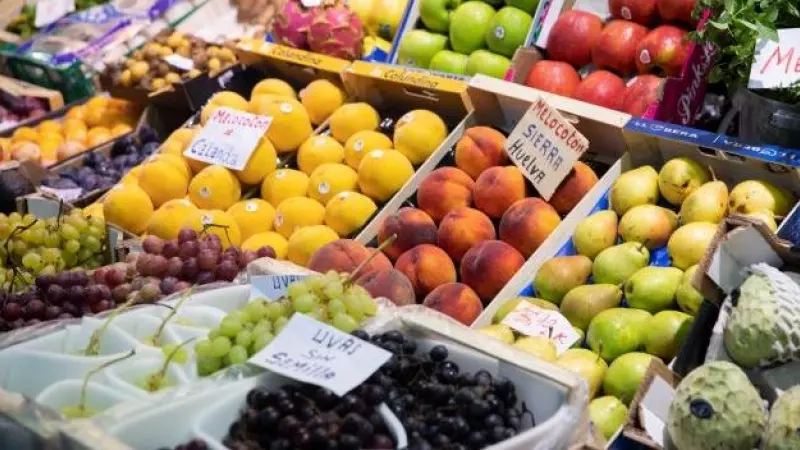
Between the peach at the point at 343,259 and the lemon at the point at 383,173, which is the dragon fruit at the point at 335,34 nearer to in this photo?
the lemon at the point at 383,173

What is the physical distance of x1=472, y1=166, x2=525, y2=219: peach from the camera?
2.68 meters

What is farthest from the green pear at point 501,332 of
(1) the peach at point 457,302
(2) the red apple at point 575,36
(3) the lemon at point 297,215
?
(2) the red apple at point 575,36

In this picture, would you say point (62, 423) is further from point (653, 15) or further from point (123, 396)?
point (653, 15)

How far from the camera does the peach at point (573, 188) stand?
265 cm

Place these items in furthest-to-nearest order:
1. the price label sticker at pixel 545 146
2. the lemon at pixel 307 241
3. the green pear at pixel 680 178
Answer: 1. the lemon at pixel 307 241
2. the price label sticker at pixel 545 146
3. the green pear at pixel 680 178

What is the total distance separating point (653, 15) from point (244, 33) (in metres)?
1.86

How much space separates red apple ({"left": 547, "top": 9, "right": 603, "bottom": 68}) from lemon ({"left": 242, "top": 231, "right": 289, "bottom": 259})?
1.10 m

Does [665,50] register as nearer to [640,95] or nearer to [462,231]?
[640,95]

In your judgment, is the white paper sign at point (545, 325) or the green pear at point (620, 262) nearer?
the white paper sign at point (545, 325)

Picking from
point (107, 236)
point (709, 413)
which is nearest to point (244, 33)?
point (107, 236)

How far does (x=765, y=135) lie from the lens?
2400 mm

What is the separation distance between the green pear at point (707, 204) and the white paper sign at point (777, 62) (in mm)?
257

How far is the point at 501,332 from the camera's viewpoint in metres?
2.22

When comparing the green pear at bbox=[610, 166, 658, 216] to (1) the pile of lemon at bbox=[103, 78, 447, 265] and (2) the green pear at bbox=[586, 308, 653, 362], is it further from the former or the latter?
(1) the pile of lemon at bbox=[103, 78, 447, 265]
